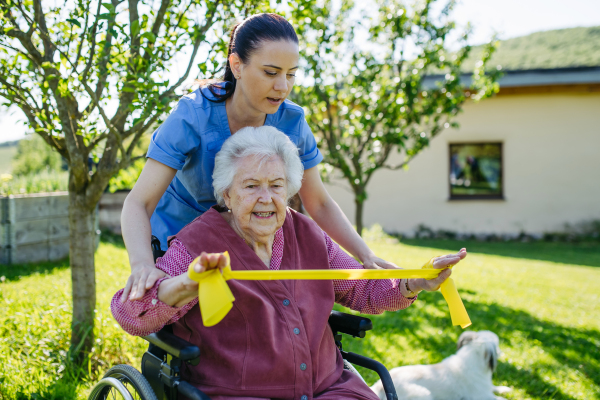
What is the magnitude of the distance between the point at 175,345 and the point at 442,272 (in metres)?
0.93

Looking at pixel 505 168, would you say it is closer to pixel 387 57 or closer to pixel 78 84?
pixel 387 57

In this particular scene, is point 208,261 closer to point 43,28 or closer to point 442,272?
point 442,272

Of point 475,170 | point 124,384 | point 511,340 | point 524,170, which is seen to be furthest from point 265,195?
point 524,170

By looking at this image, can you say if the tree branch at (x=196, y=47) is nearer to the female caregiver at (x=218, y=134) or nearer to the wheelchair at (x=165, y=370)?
the female caregiver at (x=218, y=134)

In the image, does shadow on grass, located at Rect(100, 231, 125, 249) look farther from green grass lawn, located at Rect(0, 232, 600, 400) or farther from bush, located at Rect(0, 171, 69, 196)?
bush, located at Rect(0, 171, 69, 196)

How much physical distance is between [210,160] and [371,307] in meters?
0.90

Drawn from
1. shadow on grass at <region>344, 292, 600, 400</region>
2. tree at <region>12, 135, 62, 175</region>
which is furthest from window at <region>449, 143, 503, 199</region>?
tree at <region>12, 135, 62, 175</region>

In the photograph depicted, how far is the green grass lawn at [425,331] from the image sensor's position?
9.19ft

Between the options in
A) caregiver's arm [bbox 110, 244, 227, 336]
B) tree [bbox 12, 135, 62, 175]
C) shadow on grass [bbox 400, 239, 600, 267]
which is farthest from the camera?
tree [bbox 12, 135, 62, 175]

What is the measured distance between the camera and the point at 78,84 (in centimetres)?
275

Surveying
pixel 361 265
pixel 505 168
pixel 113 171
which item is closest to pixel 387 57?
pixel 113 171

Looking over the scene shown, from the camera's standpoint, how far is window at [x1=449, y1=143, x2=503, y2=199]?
11.8 metres

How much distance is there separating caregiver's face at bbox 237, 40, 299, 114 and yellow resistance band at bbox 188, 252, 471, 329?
29.6 inches

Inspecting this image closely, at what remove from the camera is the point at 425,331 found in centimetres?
413
